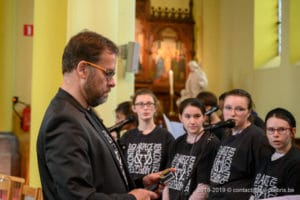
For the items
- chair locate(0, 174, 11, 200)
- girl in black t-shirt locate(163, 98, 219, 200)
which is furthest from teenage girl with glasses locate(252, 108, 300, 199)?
chair locate(0, 174, 11, 200)

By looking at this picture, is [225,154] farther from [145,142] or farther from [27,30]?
[27,30]

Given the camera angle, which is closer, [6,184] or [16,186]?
[6,184]

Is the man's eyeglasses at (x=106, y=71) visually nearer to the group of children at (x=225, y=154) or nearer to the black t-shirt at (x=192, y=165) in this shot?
the group of children at (x=225, y=154)

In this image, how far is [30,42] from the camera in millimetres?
10039

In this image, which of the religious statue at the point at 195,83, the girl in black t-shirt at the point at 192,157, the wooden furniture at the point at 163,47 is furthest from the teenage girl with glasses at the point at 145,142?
the wooden furniture at the point at 163,47

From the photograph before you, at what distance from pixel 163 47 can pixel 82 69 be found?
9249 mm

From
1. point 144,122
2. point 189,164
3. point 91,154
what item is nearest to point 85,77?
point 91,154

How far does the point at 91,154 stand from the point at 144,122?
78.2 inches

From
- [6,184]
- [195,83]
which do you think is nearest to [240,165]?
[6,184]

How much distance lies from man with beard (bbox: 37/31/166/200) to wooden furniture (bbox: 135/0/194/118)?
8761mm

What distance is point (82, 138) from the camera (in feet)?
5.80

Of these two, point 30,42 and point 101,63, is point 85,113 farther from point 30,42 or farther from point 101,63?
point 30,42

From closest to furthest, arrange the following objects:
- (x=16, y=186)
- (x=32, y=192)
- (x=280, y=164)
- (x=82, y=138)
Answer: (x=82, y=138)
(x=280, y=164)
(x=32, y=192)
(x=16, y=186)

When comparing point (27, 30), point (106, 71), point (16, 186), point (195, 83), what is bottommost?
point (16, 186)
